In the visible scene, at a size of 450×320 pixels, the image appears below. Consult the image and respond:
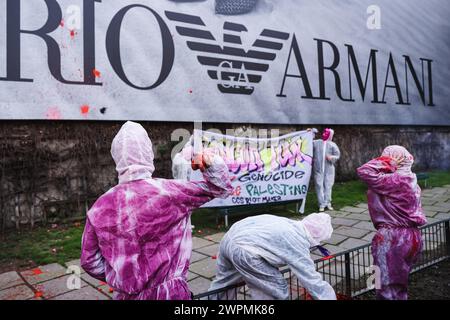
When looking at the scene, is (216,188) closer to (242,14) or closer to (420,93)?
(242,14)

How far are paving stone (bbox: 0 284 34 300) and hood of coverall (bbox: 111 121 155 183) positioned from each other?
2.54m

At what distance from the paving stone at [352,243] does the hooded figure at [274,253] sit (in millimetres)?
2782

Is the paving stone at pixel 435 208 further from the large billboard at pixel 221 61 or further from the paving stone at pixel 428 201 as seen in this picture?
the large billboard at pixel 221 61

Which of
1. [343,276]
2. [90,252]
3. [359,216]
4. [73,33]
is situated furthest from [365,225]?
[73,33]

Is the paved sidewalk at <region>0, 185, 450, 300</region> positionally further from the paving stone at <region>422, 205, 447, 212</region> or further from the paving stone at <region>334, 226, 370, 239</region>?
the paving stone at <region>422, 205, 447, 212</region>

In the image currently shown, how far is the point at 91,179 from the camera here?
6.75m

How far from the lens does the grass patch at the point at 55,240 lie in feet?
14.7

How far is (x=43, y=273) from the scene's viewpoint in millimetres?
4008

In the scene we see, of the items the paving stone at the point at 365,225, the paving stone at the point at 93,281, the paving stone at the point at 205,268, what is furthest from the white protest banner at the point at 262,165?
the paving stone at the point at 93,281

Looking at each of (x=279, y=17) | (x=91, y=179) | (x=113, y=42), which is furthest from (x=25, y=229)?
(x=279, y=17)

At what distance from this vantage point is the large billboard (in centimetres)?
597

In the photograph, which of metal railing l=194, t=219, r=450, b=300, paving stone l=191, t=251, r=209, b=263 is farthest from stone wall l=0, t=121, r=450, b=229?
metal railing l=194, t=219, r=450, b=300
